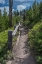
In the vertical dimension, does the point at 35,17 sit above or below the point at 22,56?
below

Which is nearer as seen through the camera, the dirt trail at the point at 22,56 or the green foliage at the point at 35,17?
the dirt trail at the point at 22,56

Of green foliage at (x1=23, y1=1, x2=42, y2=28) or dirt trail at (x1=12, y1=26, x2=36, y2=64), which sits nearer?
dirt trail at (x1=12, y1=26, x2=36, y2=64)

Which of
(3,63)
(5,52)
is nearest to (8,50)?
(5,52)

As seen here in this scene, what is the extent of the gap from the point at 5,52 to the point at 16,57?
695 millimetres

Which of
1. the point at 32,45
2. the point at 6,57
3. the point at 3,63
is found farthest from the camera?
the point at 32,45

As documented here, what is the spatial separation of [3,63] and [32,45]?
2.16 meters

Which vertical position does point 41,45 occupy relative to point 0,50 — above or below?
above

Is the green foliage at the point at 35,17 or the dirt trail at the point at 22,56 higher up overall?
the dirt trail at the point at 22,56

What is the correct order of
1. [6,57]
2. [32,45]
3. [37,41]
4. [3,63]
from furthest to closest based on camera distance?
[32,45] → [37,41] → [6,57] → [3,63]

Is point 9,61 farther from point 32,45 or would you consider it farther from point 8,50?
point 32,45

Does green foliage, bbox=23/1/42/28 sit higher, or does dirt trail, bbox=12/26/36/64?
dirt trail, bbox=12/26/36/64

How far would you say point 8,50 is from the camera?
7.07 metres

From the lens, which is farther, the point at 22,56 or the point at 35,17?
the point at 35,17

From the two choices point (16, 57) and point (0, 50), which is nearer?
point (16, 57)
